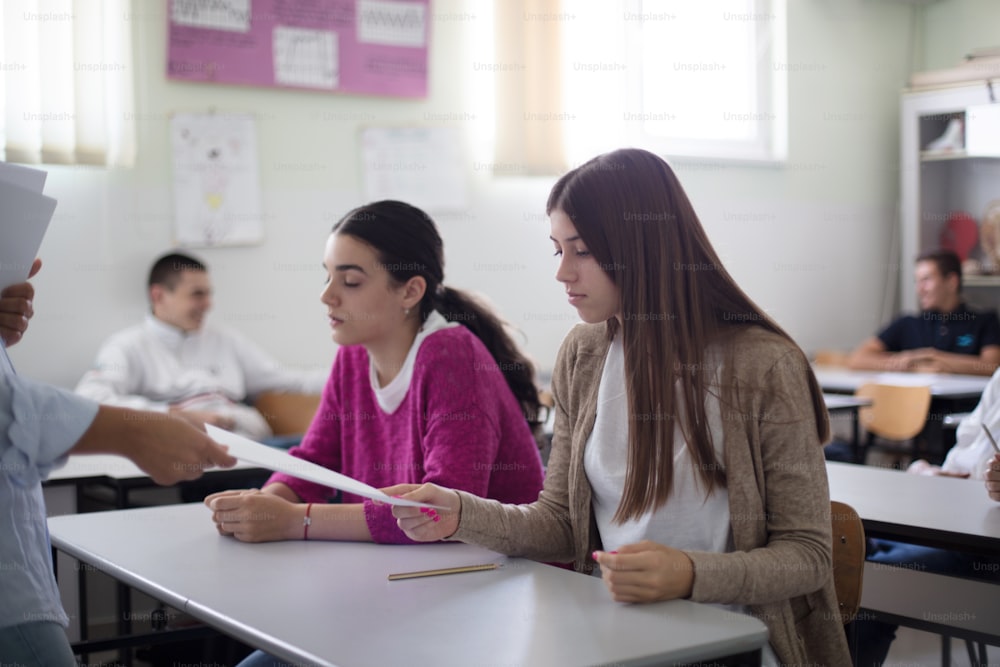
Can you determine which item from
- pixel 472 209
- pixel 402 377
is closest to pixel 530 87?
pixel 472 209

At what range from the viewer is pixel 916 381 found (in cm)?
485

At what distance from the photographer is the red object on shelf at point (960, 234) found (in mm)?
6105

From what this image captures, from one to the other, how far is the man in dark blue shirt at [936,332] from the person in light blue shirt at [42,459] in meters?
4.53

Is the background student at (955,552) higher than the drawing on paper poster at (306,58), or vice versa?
the drawing on paper poster at (306,58)

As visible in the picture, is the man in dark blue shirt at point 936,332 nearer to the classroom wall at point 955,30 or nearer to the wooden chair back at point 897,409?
the wooden chair back at point 897,409

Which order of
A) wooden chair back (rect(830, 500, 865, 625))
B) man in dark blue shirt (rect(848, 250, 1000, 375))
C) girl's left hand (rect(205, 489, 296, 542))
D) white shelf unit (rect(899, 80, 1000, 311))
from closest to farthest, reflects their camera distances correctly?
wooden chair back (rect(830, 500, 865, 625)) < girl's left hand (rect(205, 489, 296, 542)) < man in dark blue shirt (rect(848, 250, 1000, 375)) < white shelf unit (rect(899, 80, 1000, 311))

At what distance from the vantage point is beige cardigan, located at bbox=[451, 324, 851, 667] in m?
1.50

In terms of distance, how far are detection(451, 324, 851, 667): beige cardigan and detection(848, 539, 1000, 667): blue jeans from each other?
1.69 feet

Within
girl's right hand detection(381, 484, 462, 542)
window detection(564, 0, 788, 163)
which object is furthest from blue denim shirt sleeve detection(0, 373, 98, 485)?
window detection(564, 0, 788, 163)

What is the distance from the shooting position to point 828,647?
1.60 m

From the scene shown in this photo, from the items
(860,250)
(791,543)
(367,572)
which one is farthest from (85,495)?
(860,250)

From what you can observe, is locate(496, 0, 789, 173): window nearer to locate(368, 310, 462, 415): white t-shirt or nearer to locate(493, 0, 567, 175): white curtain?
locate(493, 0, 567, 175): white curtain

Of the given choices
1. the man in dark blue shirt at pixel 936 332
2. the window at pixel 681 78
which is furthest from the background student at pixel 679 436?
the man in dark blue shirt at pixel 936 332

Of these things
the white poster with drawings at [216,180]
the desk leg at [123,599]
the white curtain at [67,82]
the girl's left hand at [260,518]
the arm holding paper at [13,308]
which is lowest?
the desk leg at [123,599]
